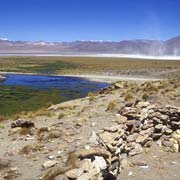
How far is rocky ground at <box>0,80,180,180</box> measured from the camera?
12125 millimetres

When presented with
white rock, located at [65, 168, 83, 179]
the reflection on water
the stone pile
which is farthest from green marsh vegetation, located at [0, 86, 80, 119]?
white rock, located at [65, 168, 83, 179]

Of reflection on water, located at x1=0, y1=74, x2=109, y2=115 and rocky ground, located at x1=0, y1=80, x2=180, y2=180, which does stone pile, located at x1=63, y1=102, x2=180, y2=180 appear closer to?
rocky ground, located at x1=0, y1=80, x2=180, y2=180

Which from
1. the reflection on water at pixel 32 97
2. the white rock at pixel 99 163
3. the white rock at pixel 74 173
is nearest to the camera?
the white rock at pixel 74 173

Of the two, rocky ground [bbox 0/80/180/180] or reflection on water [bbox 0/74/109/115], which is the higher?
rocky ground [bbox 0/80/180/180]

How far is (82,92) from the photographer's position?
50.4m

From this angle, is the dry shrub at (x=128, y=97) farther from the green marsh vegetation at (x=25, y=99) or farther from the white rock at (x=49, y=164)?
the white rock at (x=49, y=164)

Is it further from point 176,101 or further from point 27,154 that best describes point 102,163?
point 176,101

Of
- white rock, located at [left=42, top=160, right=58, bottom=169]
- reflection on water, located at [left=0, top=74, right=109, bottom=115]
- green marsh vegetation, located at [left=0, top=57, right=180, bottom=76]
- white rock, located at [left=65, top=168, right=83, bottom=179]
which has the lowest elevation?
green marsh vegetation, located at [left=0, top=57, right=180, bottom=76]

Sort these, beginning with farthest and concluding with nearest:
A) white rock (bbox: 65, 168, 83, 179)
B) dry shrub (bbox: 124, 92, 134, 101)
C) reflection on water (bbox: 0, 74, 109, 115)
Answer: reflection on water (bbox: 0, 74, 109, 115), dry shrub (bbox: 124, 92, 134, 101), white rock (bbox: 65, 168, 83, 179)

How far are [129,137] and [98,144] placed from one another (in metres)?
2.80

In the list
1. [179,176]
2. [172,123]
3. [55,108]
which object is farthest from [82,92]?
[179,176]

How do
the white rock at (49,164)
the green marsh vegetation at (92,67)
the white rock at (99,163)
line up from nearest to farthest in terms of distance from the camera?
the white rock at (99,163), the white rock at (49,164), the green marsh vegetation at (92,67)

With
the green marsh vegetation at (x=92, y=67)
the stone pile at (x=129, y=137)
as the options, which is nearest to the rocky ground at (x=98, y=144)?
the stone pile at (x=129, y=137)

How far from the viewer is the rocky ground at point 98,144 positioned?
12.1m
